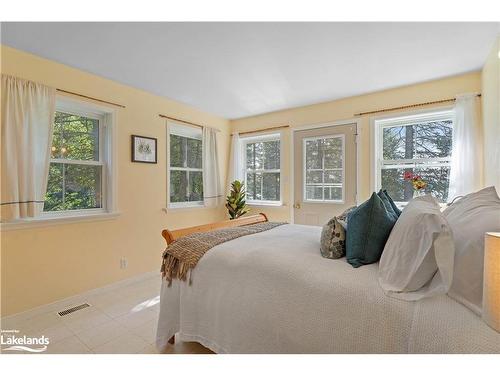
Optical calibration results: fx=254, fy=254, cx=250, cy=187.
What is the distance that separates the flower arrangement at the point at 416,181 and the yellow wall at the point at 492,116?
0.55 meters

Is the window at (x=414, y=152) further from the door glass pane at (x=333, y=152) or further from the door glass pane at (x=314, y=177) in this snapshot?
the door glass pane at (x=314, y=177)

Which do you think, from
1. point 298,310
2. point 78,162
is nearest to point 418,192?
point 298,310

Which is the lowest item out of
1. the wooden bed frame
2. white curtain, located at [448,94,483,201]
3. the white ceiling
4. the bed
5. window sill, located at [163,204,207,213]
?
the bed

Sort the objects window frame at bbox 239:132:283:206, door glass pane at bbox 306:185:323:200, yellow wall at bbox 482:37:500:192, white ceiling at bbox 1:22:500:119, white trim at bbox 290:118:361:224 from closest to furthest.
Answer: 1. white ceiling at bbox 1:22:500:119
2. yellow wall at bbox 482:37:500:192
3. white trim at bbox 290:118:361:224
4. door glass pane at bbox 306:185:323:200
5. window frame at bbox 239:132:283:206

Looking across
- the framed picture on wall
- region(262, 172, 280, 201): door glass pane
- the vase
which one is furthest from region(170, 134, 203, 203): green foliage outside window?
the vase

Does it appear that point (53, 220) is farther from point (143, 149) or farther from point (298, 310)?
point (298, 310)

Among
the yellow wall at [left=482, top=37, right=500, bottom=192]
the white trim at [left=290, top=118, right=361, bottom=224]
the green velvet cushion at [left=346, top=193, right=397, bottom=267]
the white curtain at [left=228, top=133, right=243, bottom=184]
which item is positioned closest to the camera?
the green velvet cushion at [left=346, top=193, right=397, bottom=267]

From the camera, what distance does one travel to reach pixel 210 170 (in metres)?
4.30

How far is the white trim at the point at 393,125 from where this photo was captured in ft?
9.86

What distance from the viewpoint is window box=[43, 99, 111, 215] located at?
2.67 meters

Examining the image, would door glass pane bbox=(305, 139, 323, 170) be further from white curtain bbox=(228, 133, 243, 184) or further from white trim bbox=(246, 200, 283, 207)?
white curtain bbox=(228, 133, 243, 184)

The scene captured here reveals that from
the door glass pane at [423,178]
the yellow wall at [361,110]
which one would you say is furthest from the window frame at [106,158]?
the door glass pane at [423,178]

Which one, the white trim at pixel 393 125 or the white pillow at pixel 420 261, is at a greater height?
the white trim at pixel 393 125

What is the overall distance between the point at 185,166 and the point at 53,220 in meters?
1.89
